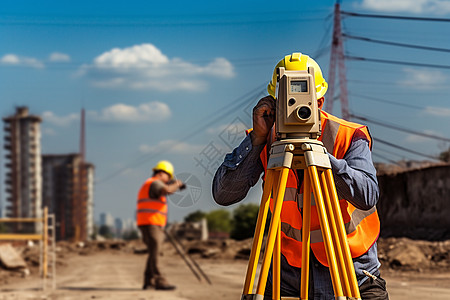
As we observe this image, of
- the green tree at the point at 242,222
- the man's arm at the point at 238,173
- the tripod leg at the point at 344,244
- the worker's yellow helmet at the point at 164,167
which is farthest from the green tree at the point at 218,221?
the tripod leg at the point at 344,244

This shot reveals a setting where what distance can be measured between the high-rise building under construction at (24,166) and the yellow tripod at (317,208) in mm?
65544

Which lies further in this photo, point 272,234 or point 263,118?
point 263,118

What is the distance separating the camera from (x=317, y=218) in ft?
8.05

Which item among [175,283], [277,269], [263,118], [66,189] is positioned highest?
[66,189]

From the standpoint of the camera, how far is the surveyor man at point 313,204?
2.41 m

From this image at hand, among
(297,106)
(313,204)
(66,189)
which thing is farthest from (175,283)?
(66,189)

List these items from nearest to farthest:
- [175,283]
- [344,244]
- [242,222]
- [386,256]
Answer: [344,244]
[175,283]
[386,256]
[242,222]

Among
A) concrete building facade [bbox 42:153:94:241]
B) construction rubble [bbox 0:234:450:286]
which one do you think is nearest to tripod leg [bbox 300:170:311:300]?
construction rubble [bbox 0:234:450:286]

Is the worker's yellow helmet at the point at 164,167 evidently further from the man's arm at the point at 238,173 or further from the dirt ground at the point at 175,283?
the man's arm at the point at 238,173

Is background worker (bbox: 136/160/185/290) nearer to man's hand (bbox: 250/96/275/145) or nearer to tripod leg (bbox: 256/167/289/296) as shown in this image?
man's hand (bbox: 250/96/275/145)

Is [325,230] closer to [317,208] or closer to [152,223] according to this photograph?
[317,208]

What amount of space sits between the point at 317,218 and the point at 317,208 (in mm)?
192

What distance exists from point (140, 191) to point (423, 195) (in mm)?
12089

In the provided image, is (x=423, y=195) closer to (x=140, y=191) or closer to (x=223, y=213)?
(x=140, y=191)
